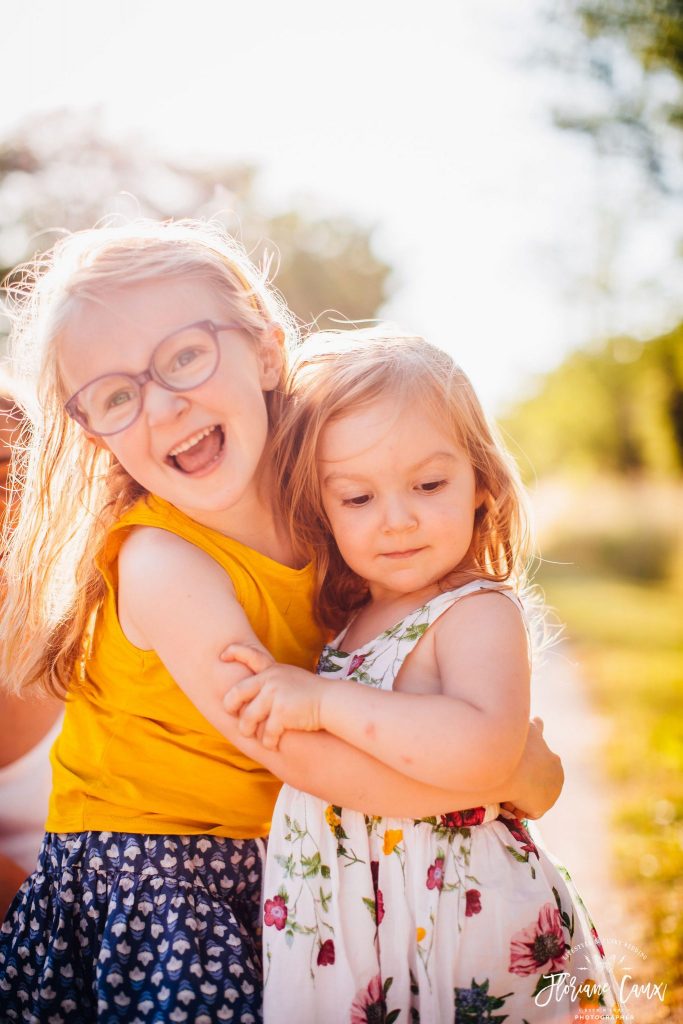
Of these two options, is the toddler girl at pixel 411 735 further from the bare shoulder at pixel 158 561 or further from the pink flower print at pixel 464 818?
the bare shoulder at pixel 158 561

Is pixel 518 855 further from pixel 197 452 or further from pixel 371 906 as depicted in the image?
pixel 197 452

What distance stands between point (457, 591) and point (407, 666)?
0.69 feet

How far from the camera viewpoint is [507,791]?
6.70 feet

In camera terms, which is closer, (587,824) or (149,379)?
(149,379)

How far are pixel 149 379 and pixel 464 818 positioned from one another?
3.97 feet

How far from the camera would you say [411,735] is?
6.06 ft

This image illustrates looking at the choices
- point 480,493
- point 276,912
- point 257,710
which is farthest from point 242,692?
point 480,493

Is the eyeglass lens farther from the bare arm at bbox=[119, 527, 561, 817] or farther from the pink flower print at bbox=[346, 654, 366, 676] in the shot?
the pink flower print at bbox=[346, 654, 366, 676]

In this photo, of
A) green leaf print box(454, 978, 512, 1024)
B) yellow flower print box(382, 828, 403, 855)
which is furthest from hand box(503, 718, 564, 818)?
green leaf print box(454, 978, 512, 1024)

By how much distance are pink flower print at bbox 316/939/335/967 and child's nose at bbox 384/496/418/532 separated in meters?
0.93

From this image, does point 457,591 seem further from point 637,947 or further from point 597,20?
point 597,20

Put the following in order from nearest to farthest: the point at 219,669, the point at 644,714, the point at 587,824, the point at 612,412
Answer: the point at 219,669, the point at 587,824, the point at 644,714, the point at 612,412

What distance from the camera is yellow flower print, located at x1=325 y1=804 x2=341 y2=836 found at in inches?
80.4

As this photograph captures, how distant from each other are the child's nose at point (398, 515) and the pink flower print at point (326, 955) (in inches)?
36.5
